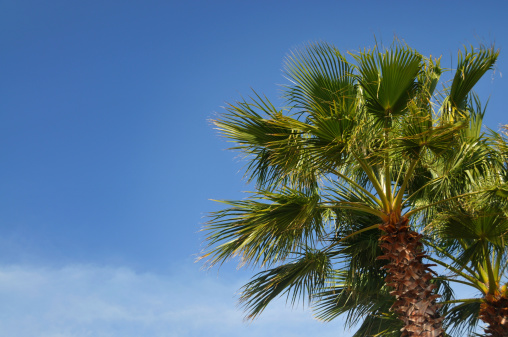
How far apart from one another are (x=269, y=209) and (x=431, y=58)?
304cm

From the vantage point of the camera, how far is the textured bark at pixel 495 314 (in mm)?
7031

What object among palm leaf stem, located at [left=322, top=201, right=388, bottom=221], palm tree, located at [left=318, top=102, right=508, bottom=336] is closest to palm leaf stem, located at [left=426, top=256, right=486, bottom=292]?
palm tree, located at [left=318, top=102, right=508, bottom=336]

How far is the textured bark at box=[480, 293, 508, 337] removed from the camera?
7.03m

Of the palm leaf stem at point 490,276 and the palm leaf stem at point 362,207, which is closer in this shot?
the palm leaf stem at point 362,207

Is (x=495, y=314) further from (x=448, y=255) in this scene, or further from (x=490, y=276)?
(x=448, y=255)

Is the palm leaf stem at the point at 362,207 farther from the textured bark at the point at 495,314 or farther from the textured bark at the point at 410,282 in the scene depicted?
the textured bark at the point at 495,314

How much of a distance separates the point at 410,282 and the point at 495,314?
2.05 metres

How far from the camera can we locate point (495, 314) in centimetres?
720

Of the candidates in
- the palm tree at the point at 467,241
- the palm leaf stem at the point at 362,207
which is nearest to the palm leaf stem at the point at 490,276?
the palm tree at the point at 467,241

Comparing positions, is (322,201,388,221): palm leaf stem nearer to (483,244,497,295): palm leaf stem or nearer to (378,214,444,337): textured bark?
(378,214,444,337): textured bark

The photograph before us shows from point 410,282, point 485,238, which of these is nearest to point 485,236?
point 485,238

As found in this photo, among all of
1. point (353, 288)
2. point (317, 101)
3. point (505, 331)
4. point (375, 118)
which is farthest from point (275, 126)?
point (505, 331)

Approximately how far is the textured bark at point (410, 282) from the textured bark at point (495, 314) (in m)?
1.61

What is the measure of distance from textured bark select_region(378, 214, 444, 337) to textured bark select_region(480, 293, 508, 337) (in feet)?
5.27
